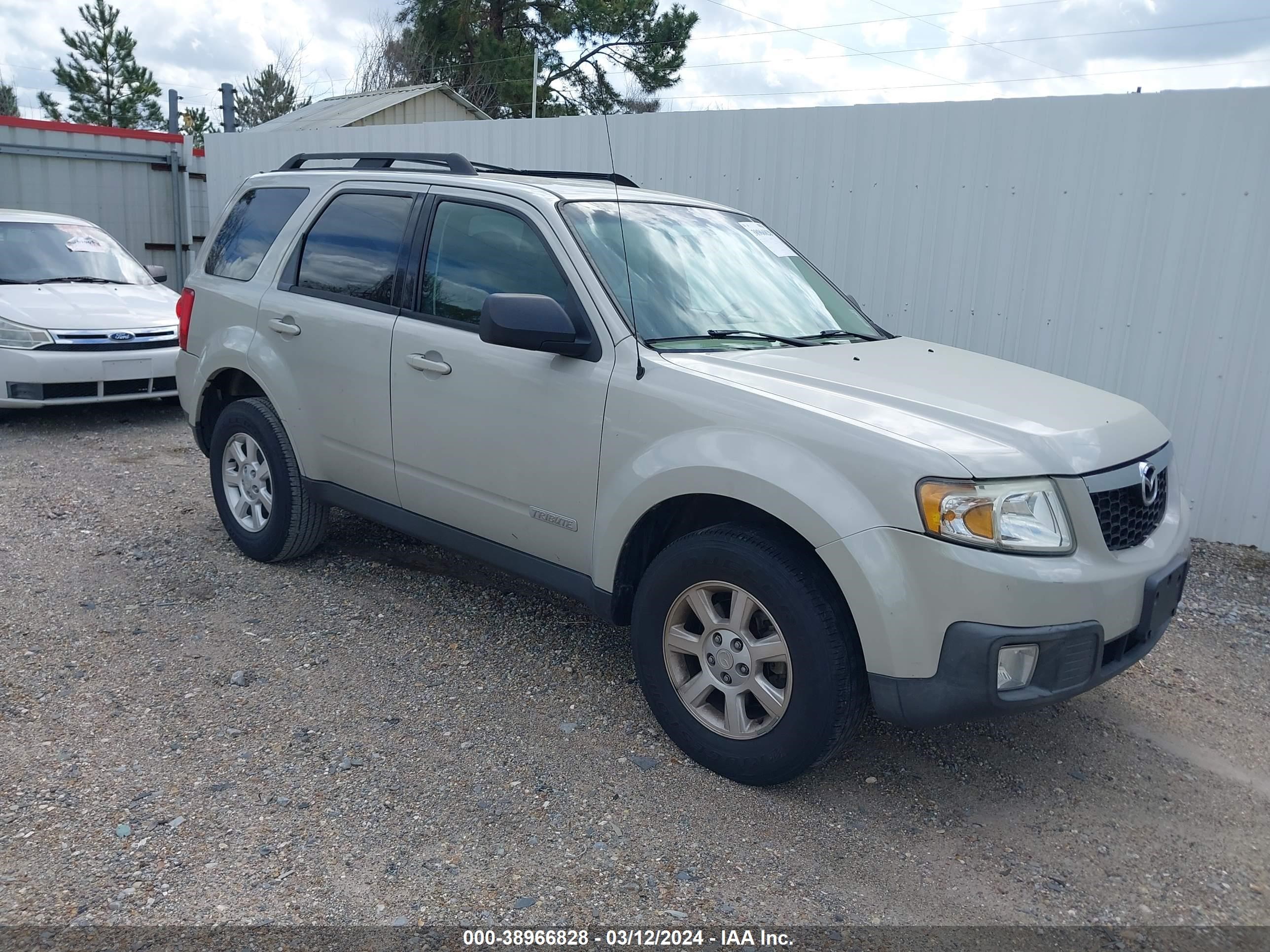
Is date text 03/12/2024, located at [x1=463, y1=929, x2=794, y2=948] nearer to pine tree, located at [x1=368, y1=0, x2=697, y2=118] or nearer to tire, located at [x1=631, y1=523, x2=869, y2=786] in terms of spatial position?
tire, located at [x1=631, y1=523, x2=869, y2=786]

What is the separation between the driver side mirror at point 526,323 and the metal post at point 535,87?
71.7 ft

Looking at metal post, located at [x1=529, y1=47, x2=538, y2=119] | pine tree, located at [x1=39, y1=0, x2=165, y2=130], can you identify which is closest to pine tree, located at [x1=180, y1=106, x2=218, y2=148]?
pine tree, located at [x1=39, y1=0, x2=165, y2=130]

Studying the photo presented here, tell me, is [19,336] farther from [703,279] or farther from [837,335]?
[837,335]

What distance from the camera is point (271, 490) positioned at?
5086mm

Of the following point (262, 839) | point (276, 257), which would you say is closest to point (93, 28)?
point (276, 257)

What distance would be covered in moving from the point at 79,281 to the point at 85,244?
0.60 meters

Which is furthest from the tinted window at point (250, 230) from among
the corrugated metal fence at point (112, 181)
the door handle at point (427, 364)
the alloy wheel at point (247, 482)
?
the corrugated metal fence at point (112, 181)

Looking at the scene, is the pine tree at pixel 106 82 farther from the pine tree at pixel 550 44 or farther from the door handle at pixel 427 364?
the door handle at pixel 427 364

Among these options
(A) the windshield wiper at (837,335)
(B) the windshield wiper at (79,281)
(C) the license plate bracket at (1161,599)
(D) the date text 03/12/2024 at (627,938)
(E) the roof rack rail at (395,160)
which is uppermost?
(E) the roof rack rail at (395,160)

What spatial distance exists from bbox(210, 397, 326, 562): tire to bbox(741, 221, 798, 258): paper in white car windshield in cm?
239

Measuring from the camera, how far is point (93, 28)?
40125 mm

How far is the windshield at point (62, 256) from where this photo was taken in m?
8.74

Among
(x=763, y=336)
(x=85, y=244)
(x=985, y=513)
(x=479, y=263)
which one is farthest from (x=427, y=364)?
(x=85, y=244)

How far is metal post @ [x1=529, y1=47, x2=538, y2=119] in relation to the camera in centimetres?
2478
